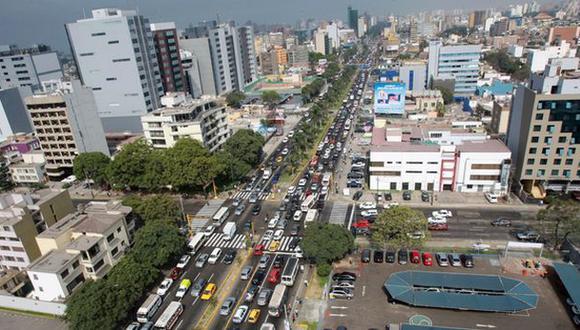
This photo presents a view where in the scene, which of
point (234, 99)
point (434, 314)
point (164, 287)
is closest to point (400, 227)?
point (434, 314)

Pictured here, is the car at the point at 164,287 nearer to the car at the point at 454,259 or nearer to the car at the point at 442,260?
the car at the point at 442,260

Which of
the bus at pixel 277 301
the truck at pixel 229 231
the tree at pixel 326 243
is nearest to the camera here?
the bus at pixel 277 301

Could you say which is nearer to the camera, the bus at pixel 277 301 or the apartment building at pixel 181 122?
the bus at pixel 277 301

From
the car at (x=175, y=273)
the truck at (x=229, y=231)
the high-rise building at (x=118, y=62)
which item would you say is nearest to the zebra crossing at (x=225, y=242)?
the truck at (x=229, y=231)

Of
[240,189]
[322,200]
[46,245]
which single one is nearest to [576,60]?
[322,200]

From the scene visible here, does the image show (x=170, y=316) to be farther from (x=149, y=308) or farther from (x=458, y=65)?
(x=458, y=65)
